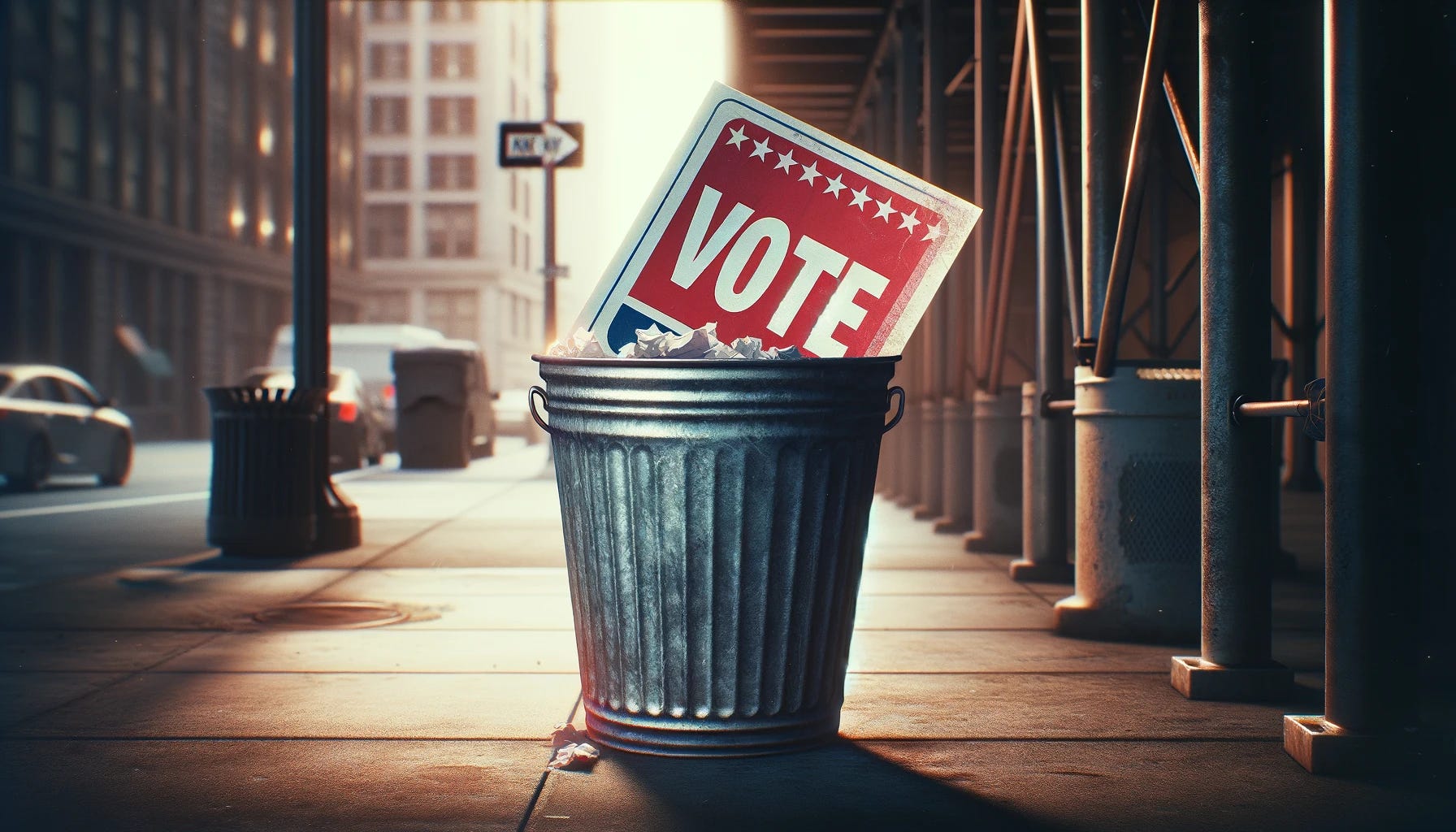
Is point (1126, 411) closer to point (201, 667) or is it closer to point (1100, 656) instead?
point (1100, 656)

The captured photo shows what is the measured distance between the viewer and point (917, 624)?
20.0 feet

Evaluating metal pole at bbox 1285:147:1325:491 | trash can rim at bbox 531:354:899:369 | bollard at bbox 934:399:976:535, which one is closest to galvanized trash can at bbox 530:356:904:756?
trash can rim at bbox 531:354:899:369

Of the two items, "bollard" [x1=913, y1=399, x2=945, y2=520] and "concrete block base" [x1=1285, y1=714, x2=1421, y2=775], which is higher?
"bollard" [x1=913, y1=399, x2=945, y2=520]

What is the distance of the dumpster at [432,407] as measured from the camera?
65.6 ft

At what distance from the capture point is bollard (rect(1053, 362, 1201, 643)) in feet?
17.8

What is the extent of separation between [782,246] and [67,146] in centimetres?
3245

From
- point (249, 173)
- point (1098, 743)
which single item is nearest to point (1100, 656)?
point (1098, 743)

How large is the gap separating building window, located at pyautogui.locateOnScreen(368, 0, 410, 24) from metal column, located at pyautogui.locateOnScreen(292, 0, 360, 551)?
67256 mm

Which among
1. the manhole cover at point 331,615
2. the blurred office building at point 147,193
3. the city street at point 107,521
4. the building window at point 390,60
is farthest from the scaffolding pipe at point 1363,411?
the building window at point 390,60

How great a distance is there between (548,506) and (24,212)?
72.4ft

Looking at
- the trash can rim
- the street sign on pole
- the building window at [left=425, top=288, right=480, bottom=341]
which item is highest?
the building window at [left=425, top=288, right=480, bottom=341]

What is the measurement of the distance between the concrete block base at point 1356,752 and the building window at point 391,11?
74.3 metres

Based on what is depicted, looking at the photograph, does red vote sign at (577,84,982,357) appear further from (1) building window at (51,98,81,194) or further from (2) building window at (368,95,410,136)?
(2) building window at (368,95,410,136)

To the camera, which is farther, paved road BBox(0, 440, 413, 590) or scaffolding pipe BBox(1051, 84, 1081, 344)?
paved road BBox(0, 440, 413, 590)
